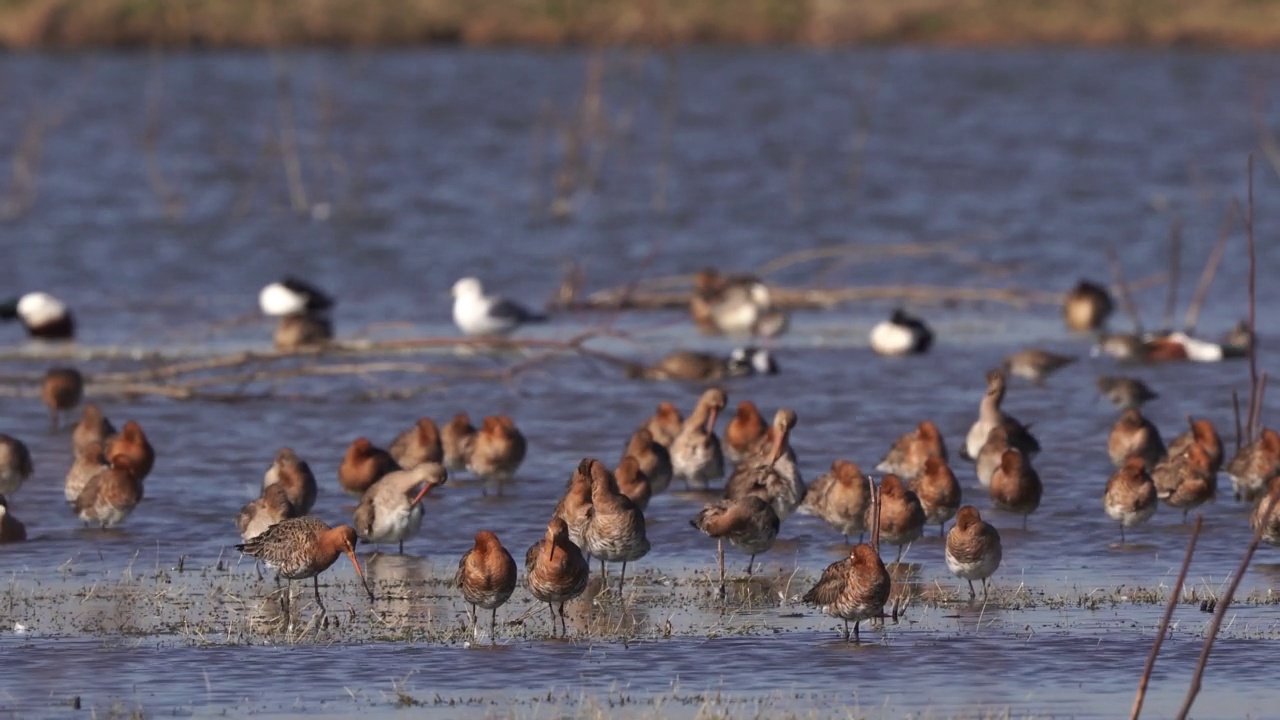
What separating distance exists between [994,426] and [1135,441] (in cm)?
98

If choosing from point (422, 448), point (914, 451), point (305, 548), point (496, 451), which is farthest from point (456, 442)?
point (305, 548)

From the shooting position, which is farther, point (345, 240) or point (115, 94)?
point (115, 94)

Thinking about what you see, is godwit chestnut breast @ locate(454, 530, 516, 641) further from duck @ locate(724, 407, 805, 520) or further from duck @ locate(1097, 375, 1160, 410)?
duck @ locate(1097, 375, 1160, 410)

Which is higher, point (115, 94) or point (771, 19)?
point (771, 19)

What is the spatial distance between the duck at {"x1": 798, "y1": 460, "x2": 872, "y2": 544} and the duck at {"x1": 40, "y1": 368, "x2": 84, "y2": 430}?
7.60m

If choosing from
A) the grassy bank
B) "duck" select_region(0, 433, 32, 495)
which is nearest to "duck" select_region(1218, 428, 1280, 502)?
"duck" select_region(0, 433, 32, 495)

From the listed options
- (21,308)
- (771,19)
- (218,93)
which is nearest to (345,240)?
(21,308)

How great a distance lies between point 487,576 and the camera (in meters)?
11.3

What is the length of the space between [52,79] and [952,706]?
5562 cm

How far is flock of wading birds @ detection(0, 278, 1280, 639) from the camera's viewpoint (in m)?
11.5

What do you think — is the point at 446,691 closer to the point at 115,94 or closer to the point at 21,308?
the point at 21,308

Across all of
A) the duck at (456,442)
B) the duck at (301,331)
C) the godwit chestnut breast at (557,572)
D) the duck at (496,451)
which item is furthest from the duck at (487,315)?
the godwit chestnut breast at (557,572)

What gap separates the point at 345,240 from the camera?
3394 cm

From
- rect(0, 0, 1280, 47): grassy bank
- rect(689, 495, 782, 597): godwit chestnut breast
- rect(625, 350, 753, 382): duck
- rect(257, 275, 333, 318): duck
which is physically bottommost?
rect(689, 495, 782, 597): godwit chestnut breast
